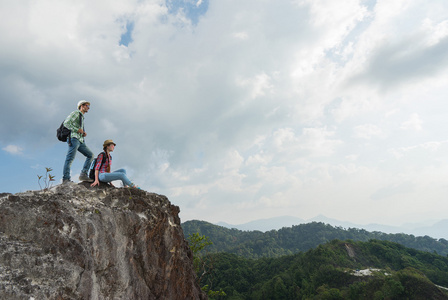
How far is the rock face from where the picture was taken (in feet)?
15.6

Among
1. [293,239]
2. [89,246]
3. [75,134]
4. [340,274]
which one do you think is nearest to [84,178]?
[75,134]

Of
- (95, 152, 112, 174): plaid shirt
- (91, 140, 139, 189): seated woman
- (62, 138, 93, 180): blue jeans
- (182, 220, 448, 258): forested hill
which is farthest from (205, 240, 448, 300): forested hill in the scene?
(182, 220, 448, 258): forested hill

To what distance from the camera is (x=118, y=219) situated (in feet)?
23.7

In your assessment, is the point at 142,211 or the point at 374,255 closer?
the point at 142,211

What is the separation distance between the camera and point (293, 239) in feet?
557

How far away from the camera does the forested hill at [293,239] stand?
478 feet

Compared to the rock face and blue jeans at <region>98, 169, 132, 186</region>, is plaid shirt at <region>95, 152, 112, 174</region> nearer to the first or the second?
blue jeans at <region>98, 169, 132, 186</region>

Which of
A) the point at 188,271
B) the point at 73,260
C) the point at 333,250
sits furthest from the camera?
the point at 333,250

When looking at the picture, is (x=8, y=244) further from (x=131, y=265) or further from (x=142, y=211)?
(x=142, y=211)

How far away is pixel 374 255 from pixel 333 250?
15187 millimetres

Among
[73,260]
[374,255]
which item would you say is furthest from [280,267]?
[73,260]

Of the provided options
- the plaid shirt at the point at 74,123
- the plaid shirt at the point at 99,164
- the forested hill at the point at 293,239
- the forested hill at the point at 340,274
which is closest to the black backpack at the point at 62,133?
the plaid shirt at the point at 74,123

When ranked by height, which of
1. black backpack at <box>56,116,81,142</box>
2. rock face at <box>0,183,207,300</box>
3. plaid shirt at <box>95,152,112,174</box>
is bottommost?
rock face at <box>0,183,207,300</box>

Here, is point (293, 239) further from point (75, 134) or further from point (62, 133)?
point (62, 133)
